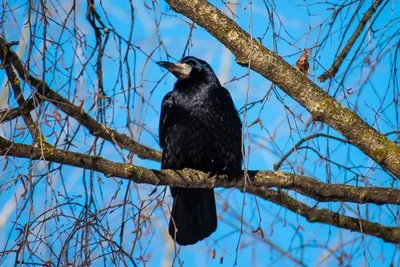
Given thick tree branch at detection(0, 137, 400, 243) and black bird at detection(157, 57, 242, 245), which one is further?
black bird at detection(157, 57, 242, 245)

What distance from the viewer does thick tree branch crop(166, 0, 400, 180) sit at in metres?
2.47

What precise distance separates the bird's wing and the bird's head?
14 cm

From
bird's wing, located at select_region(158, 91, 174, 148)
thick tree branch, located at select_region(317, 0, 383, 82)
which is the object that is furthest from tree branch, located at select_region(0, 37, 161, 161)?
thick tree branch, located at select_region(317, 0, 383, 82)

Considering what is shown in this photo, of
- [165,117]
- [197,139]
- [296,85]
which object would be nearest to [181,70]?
[165,117]

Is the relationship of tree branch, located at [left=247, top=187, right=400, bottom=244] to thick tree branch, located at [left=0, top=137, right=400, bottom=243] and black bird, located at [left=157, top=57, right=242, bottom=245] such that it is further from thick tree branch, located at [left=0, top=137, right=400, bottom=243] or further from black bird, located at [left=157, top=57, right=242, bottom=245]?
black bird, located at [left=157, top=57, right=242, bottom=245]

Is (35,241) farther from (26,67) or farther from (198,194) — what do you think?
(198,194)

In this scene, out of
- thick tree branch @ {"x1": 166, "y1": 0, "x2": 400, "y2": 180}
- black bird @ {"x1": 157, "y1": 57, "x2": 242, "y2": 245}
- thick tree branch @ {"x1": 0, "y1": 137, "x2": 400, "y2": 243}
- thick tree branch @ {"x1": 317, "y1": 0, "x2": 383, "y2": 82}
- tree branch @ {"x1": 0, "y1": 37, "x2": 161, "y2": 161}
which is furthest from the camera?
black bird @ {"x1": 157, "y1": 57, "x2": 242, "y2": 245}

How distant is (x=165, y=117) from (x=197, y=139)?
27 centimetres

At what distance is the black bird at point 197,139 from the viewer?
323 centimetres

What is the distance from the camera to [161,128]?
11.3 feet

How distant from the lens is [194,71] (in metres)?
3.55

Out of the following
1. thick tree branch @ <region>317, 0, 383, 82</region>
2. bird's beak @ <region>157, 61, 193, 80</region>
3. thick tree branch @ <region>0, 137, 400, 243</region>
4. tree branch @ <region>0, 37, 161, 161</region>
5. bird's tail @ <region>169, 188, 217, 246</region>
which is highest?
bird's beak @ <region>157, 61, 193, 80</region>

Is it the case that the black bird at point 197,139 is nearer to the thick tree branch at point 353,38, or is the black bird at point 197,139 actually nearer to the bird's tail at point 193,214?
the bird's tail at point 193,214

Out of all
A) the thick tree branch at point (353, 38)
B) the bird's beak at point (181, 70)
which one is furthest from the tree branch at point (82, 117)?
the thick tree branch at point (353, 38)
